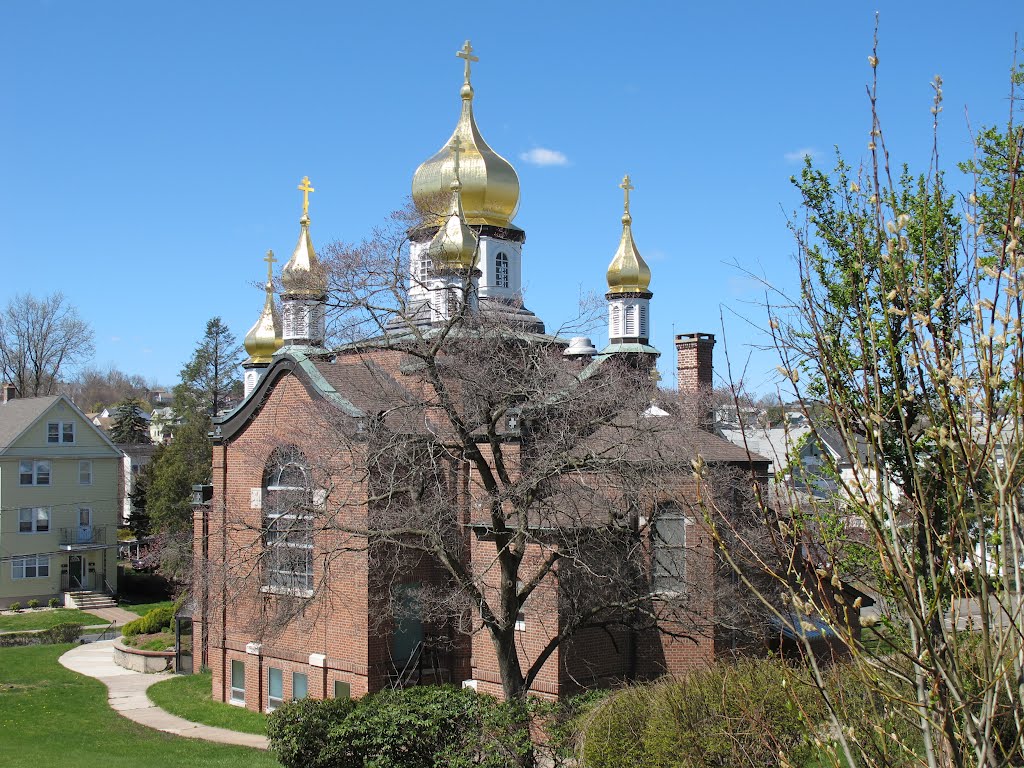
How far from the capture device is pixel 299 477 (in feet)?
67.2

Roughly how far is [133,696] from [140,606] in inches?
661

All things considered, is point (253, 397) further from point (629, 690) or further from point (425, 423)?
point (629, 690)

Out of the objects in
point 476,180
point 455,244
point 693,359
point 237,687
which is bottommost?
point 237,687

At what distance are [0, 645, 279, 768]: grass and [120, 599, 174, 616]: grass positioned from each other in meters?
11.0

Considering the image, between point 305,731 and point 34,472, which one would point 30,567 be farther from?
point 305,731

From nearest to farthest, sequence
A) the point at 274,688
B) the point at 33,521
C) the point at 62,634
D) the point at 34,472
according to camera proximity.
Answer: the point at 274,688 → the point at 62,634 → the point at 33,521 → the point at 34,472

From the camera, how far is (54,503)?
41875 millimetres

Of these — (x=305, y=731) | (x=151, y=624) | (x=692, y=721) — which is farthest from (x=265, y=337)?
(x=692, y=721)

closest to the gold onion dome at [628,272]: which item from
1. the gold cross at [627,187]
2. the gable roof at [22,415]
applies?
the gold cross at [627,187]

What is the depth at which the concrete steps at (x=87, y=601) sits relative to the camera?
3978 cm

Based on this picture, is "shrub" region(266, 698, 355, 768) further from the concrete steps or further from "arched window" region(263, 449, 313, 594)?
the concrete steps

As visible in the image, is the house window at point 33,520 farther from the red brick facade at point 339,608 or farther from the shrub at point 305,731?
the shrub at point 305,731

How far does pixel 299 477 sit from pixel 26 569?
25.5 meters

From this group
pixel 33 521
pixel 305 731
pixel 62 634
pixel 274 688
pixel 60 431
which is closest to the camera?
pixel 305 731
